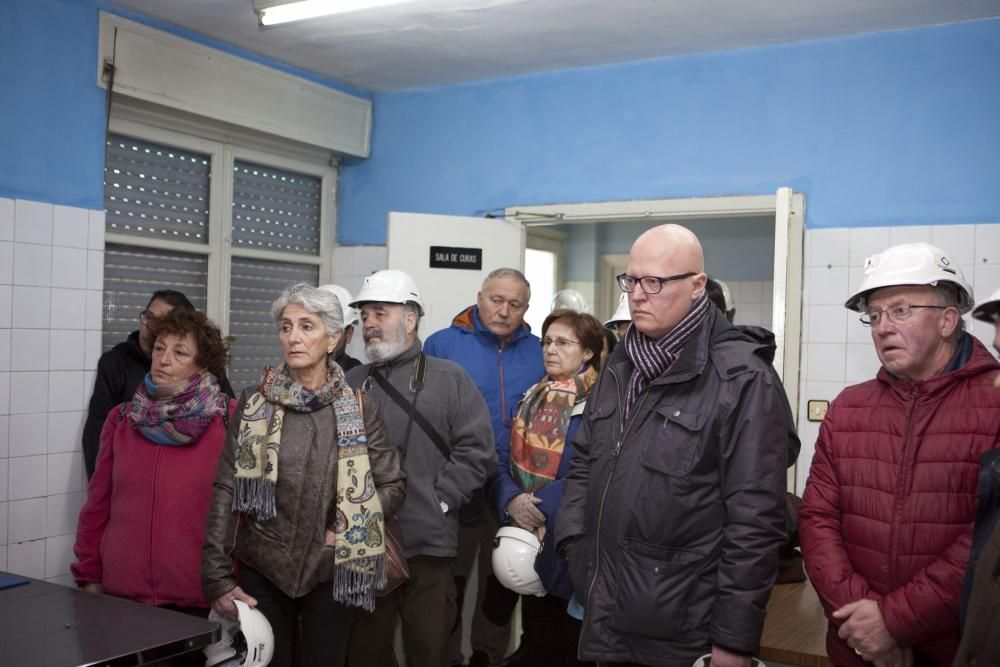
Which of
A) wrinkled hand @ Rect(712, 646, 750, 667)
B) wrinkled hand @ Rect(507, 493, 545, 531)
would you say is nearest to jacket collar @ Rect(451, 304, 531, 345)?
wrinkled hand @ Rect(507, 493, 545, 531)

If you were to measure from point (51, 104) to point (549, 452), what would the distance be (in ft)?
9.11

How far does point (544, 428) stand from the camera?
115 inches

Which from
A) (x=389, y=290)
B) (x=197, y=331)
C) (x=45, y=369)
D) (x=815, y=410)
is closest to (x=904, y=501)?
(x=389, y=290)

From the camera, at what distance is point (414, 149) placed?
5.43 metres

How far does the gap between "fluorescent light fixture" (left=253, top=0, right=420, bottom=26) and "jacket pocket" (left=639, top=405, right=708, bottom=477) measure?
243cm

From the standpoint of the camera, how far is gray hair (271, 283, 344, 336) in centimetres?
252

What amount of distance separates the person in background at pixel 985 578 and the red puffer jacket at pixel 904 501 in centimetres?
10

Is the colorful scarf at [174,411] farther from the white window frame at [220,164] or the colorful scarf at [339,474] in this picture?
the white window frame at [220,164]

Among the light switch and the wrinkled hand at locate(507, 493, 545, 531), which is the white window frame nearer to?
the wrinkled hand at locate(507, 493, 545, 531)

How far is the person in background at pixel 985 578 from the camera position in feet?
4.70

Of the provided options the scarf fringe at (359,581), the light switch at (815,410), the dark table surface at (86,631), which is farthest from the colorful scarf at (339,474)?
the light switch at (815,410)

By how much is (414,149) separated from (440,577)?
3.28 meters

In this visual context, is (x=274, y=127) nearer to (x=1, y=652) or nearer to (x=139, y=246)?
(x=139, y=246)

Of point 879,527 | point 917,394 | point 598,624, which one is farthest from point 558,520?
point 917,394
